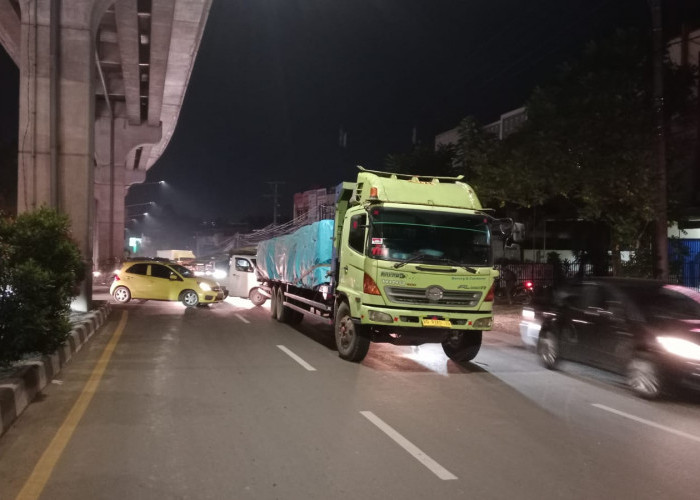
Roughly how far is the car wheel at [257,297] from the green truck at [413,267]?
12.0 m

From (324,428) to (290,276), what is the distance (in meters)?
9.57

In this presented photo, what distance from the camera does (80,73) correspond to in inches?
690

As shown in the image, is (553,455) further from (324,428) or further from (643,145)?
(643,145)

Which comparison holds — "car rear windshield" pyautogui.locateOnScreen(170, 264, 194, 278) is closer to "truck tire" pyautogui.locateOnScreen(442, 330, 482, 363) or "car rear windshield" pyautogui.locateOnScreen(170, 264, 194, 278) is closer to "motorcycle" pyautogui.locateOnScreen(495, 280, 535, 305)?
"motorcycle" pyautogui.locateOnScreen(495, 280, 535, 305)

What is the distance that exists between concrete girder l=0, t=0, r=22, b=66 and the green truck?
1737cm

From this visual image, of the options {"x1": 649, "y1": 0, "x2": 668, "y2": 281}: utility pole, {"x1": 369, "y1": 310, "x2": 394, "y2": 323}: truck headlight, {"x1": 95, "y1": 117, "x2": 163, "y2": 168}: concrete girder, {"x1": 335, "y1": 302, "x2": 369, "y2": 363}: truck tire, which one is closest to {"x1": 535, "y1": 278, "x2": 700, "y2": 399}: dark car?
{"x1": 369, "y1": 310, "x2": 394, "y2": 323}: truck headlight

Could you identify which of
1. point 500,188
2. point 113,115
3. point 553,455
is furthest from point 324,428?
point 113,115

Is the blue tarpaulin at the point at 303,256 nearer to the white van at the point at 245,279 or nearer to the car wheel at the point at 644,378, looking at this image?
the white van at the point at 245,279

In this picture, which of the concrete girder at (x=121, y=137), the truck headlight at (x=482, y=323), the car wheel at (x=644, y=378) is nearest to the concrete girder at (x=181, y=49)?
the concrete girder at (x=121, y=137)

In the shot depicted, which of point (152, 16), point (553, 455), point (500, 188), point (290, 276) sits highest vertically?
point (152, 16)

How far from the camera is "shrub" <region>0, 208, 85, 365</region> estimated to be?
314 inches

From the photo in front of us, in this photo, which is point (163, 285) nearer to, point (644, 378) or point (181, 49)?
point (181, 49)

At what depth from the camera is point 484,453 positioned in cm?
588

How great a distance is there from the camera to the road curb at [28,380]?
6.57 meters
